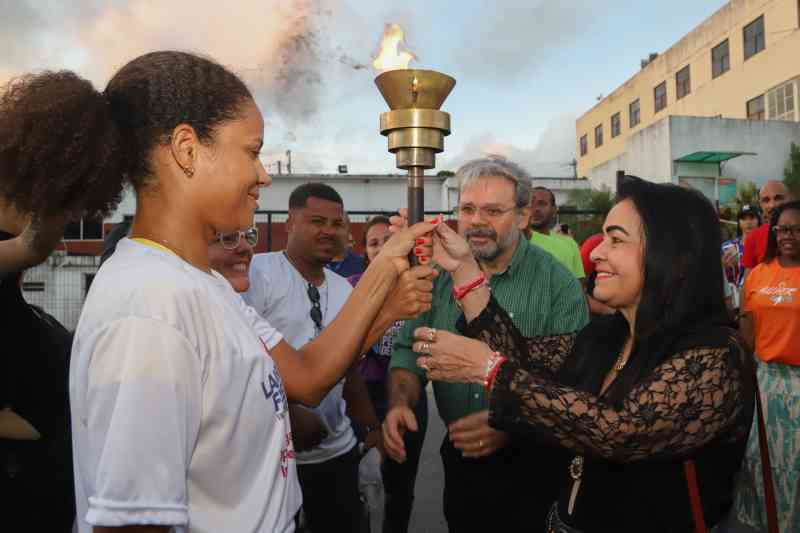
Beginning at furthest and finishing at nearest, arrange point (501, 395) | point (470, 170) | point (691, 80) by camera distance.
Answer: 1. point (691, 80)
2. point (470, 170)
3. point (501, 395)

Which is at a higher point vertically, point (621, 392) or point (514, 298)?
point (514, 298)

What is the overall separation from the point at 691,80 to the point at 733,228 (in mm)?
22518

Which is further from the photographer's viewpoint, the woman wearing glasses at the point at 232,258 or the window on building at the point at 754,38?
the window on building at the point at 754,38

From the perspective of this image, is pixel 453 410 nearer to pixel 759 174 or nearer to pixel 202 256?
pixel 202 256

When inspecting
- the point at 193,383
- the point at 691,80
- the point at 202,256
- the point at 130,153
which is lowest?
the point at 193,383

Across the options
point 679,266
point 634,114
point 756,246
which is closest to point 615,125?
point 634,114

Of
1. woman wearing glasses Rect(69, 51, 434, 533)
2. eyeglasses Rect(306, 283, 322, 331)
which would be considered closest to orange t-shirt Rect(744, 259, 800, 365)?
eyeglasses Rect(306, 283, 322, 331)

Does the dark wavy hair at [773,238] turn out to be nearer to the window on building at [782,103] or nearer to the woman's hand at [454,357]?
the woman's hand at [454,357]

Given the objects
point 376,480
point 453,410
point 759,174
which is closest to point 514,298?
point 453,410

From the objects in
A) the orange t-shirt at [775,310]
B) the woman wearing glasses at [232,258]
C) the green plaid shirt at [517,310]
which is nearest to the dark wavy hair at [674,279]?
the green plaid shirt at [517,310]

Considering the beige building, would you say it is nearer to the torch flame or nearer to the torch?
the torch flame

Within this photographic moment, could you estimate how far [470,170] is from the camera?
3711mm

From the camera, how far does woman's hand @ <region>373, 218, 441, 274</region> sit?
2.34 metres

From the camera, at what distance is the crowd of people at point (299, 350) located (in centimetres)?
129
